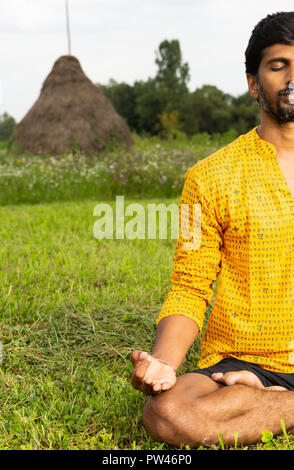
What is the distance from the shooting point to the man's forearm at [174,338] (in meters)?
2.06

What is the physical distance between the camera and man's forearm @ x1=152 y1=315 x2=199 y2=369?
2.06m

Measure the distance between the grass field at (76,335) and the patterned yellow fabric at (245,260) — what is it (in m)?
0.41

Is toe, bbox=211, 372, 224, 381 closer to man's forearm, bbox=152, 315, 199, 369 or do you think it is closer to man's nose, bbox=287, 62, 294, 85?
man's forearm, bbox=152, 315, 199, 369

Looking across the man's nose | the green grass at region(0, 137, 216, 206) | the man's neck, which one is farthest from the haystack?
the man's nose

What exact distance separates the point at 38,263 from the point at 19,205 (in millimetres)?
3983

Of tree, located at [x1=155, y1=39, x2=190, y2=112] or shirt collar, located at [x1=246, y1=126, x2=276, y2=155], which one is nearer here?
shirt collar, located at [x1=246, y1=126, x2=276, y2=155]

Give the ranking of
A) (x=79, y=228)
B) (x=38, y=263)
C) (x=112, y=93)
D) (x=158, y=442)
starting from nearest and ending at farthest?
(x=158, y=442)
(x=38, y=263)
(x=79, y=228)
(x=112, y=93)

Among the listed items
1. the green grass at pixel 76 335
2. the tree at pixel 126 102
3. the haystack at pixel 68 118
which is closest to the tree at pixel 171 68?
the tree at pixel 126 102

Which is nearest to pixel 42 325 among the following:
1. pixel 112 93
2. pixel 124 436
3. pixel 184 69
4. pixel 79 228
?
pixel 124 436

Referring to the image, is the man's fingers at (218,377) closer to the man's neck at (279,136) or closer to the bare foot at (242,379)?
the bare foot at (242,379)

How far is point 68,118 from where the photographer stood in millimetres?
13078

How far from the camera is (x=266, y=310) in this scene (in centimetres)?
225

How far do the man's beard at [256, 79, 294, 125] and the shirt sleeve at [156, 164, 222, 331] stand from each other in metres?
0.39
